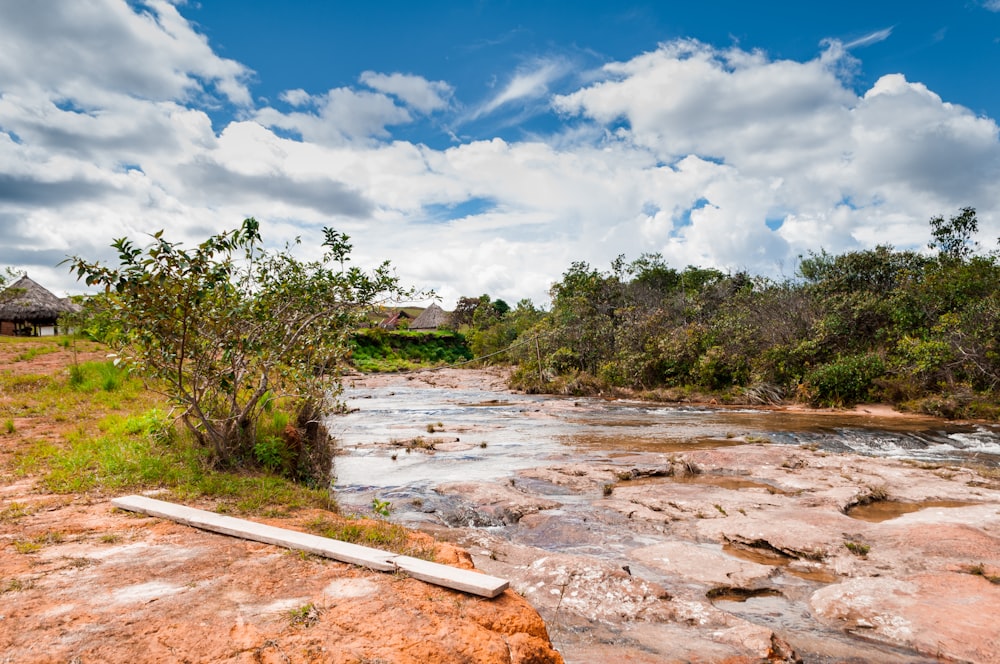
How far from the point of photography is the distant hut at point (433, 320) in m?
60.2

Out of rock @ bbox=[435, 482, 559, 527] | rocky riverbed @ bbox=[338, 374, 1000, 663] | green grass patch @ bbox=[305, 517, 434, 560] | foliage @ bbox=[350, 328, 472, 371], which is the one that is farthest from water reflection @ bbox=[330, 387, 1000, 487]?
foliage @ bbox=[350, 328, 472, 371]

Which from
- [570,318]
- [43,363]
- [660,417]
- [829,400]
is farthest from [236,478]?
[570,318]

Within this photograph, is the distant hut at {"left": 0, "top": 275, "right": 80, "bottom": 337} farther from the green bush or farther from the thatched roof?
the green bush

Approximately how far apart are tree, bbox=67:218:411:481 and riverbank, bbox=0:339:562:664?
69.0 inches

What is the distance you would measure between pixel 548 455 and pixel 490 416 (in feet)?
24.2

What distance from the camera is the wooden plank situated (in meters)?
3.62

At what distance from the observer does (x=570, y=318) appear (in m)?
31.1

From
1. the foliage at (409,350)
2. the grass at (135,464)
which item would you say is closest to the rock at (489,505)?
the grass at (135,464)

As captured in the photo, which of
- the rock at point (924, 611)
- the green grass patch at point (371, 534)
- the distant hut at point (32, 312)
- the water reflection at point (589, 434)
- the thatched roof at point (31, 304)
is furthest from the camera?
the distant hut at point (32, 312)

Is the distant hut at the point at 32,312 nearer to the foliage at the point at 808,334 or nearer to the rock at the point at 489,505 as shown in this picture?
the foliage at the point at 808,334

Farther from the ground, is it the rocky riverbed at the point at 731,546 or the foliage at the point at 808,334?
the foliage at the point at 808,334

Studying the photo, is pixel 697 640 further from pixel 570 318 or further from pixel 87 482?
pixel 570 318

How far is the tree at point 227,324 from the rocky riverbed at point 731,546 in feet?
7.38

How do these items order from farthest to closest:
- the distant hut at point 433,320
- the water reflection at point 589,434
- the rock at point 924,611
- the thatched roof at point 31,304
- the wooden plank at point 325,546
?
the distant hut at point 433,320
the thatched roof at point 31,304
the water reflection at point 589,434
the rock at point 924,611
the wooden plank at point 325,546
